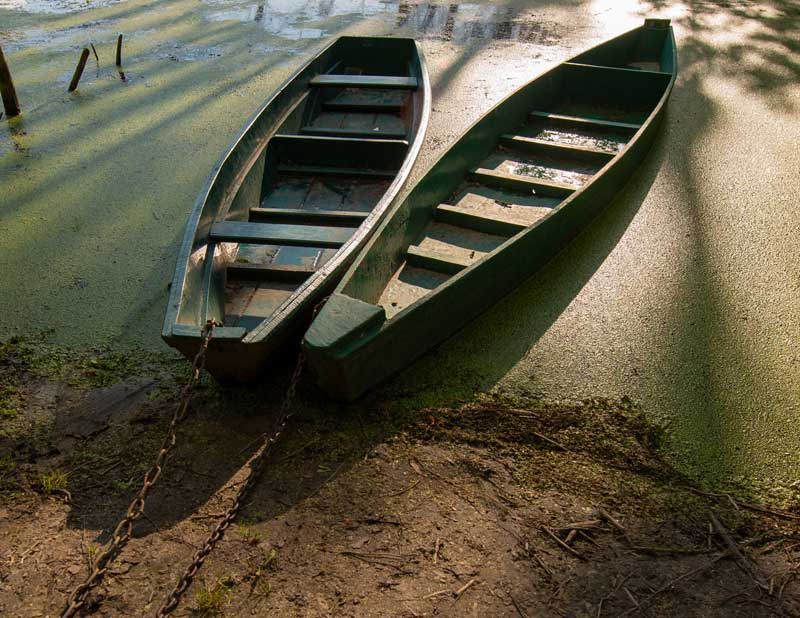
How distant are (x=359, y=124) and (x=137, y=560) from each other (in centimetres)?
390

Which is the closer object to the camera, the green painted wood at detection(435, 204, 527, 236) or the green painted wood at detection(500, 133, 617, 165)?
the green painted wood at detection(435, 204, 527, 236)

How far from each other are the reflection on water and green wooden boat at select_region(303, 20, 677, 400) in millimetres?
2115

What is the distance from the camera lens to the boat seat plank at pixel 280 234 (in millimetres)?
3520

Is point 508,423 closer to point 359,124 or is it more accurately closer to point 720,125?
point 359,124

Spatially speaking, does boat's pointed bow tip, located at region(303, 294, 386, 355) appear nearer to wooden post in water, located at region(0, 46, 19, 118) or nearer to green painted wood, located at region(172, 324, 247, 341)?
green painted wood, located at region(172, 324, 247, 341)

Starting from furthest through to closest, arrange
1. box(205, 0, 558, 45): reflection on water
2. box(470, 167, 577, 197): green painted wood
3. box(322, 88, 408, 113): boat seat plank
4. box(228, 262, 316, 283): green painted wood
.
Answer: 1. box(205, 0, 558, 45): reflection on water
2. box(322, 88, 408, 113): boat seat plank
3. box(470, 167, 577, 197): green painted wood
4. box(228, 262, 316, 283): green painted wood

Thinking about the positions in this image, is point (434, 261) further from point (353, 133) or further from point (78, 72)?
point (78, 72)

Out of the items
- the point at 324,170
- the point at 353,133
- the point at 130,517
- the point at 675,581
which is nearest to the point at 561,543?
the point at 675,581

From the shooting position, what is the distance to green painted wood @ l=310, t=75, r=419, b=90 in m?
5.49

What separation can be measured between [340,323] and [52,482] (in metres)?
1.30

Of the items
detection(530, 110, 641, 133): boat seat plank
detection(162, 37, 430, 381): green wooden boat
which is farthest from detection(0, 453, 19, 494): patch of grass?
detection(530, 110, 641, 133): boat seat plank

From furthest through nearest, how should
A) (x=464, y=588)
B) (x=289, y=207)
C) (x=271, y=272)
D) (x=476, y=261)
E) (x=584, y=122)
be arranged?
(x=584, y=122) → (x=289, y=207) → (x=271, y=272) → (x=476, y=261) → (x=464, y=588)

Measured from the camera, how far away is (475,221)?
4.05 metres

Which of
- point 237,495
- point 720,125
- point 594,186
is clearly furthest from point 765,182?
point 237,495
